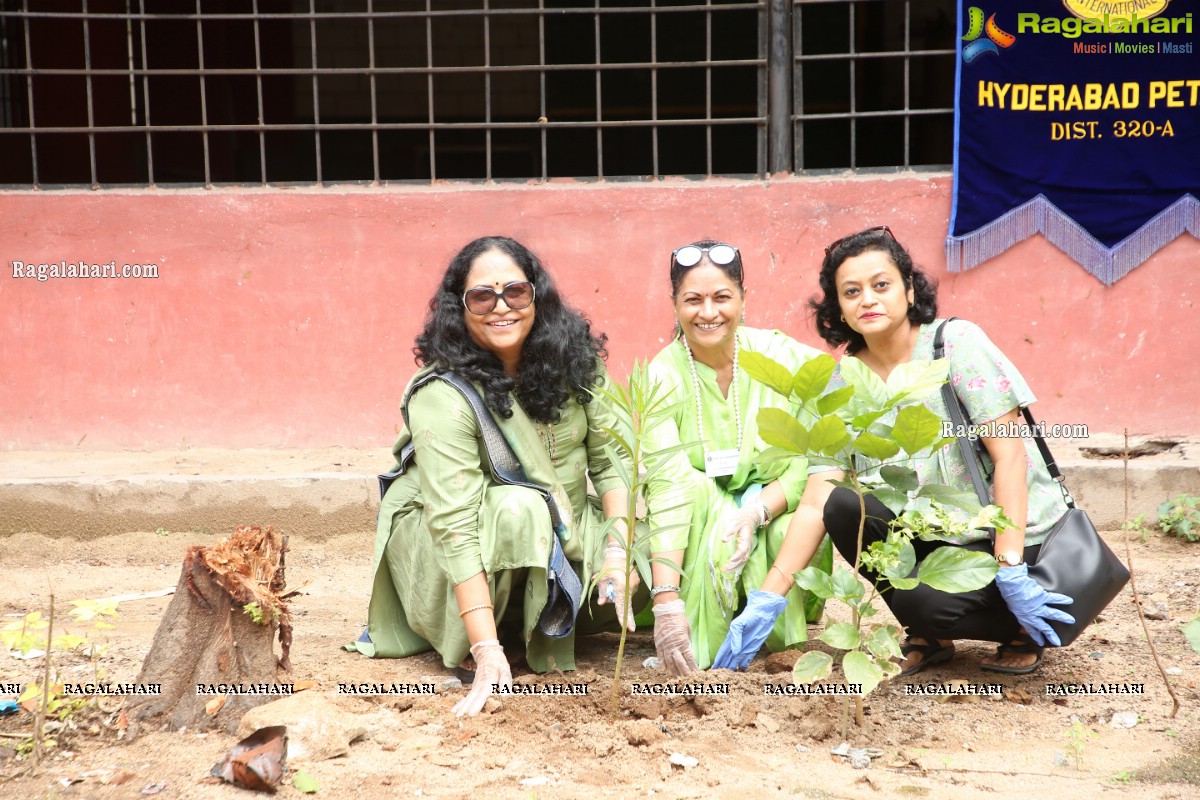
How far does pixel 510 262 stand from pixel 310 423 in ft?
7.64

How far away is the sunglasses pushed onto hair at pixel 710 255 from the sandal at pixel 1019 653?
126 centimetres

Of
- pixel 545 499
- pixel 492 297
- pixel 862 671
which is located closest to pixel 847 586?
pixel 862 671

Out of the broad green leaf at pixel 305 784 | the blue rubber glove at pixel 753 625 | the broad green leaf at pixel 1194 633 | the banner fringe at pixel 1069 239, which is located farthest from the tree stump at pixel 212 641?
the banner fringe at pixel 1069 239

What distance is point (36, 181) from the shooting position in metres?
4.87

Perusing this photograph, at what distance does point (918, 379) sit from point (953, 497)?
1.04 ft

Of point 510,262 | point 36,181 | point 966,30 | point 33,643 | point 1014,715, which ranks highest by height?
point 966,30

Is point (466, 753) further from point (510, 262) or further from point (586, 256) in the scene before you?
point (586, 256)

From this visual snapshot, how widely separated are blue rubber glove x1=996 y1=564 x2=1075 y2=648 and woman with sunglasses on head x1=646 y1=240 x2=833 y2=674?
21.8 inches

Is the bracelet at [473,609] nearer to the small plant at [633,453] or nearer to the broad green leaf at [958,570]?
the small plant at [633,453]

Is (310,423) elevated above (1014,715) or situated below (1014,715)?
above

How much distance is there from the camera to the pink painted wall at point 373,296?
473cm

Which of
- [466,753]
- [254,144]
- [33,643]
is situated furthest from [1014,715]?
[254,144]

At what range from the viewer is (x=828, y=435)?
2.27m

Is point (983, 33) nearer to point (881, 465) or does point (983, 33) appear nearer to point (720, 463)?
point (720, 463)
